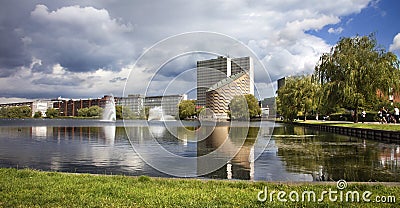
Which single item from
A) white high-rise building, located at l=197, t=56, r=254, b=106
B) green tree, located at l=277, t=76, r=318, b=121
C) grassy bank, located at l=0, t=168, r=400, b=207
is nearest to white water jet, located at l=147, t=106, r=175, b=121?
white high-rise building, located at l=197, t=56, r=254, b=106

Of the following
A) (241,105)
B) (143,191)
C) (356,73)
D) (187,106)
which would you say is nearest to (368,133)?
(356,73)

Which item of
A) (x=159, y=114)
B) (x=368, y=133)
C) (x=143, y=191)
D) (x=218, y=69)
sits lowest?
(x=368, y=133)

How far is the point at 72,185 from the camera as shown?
10.1m

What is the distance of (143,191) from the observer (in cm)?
923

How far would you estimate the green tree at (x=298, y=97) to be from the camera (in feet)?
242

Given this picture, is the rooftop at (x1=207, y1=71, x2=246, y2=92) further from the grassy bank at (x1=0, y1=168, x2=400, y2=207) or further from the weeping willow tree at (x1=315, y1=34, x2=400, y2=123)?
the weeping willow tree at (x1=315, y1=34, x2=400, y2=123)

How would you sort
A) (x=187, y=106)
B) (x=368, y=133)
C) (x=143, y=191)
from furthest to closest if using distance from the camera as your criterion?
(x=368, y=133) → (x=187, y=106) → (x=143, y=191)

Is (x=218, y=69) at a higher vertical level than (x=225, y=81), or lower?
higher

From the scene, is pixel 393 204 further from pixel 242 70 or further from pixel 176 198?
pixel 242 70

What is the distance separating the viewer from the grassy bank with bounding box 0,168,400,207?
26.0 feet

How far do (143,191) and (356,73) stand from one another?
42.2 metres

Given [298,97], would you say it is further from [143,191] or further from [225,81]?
[143,191]

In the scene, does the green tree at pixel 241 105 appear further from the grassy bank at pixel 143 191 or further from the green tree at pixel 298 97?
the green tree at pixel 298 97

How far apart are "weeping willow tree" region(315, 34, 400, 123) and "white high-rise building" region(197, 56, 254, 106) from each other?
3433 cm
